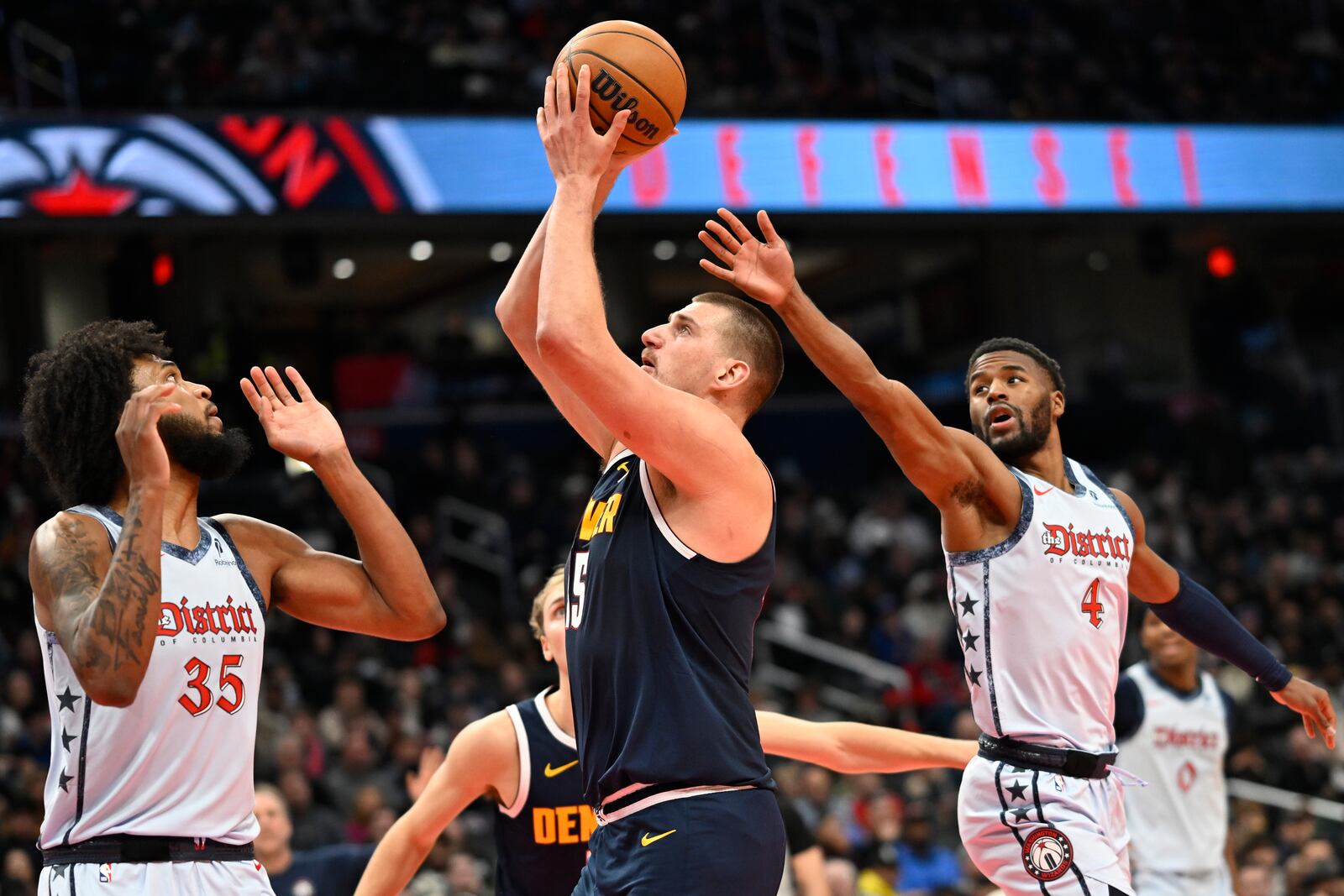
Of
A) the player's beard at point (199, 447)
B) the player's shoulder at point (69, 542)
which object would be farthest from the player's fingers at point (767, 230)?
the player's shoulder at point (69, 542)

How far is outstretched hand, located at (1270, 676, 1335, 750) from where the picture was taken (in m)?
5.47

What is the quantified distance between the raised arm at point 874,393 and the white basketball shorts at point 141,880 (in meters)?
1.80

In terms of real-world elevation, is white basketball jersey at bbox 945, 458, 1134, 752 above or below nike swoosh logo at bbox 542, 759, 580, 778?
above

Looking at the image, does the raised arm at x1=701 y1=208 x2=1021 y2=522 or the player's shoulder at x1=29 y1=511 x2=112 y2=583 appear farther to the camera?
the raised arm at x1=701 y1=208 x2=1021 y2=522

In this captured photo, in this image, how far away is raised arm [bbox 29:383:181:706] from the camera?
132 inches

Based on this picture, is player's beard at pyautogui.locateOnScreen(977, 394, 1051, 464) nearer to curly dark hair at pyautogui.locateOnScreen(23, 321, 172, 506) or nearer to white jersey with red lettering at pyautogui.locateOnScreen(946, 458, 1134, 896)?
white jersey with red lettering at pyautogui.locateOnScreen(946, 458, 1134, 896)

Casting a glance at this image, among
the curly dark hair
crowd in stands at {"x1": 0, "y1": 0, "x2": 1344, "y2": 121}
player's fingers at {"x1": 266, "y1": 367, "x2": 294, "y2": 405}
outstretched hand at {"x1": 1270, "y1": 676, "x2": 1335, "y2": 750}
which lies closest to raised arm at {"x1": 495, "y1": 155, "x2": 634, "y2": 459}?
player's fingers at {"x1": 266, "y1": 367, "x2": 294, "y2": 405}

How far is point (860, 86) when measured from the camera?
60.4ft

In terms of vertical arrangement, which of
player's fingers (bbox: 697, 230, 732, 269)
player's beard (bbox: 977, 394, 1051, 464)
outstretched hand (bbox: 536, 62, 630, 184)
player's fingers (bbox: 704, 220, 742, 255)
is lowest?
player's beard (bbox: 977, 394, 1051, 464)

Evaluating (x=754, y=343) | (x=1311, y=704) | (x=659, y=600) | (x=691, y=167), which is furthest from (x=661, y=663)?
(x=691, y=167)

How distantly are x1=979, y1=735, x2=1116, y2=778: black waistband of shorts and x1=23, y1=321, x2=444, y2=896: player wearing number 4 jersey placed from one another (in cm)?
189

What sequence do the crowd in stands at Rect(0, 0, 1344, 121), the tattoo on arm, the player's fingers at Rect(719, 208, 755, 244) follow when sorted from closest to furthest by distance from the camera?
the tattoo on arm
the player's fingers at Rect(719, 208, 755, 244)
the crowd in stands at Rect(0, 0, 1344, 121)

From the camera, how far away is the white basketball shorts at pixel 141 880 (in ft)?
11.4

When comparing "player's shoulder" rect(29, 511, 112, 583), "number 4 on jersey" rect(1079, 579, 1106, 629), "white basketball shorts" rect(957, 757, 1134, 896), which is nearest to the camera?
"player's shoulder" rect(29, 511, 112, 583)
